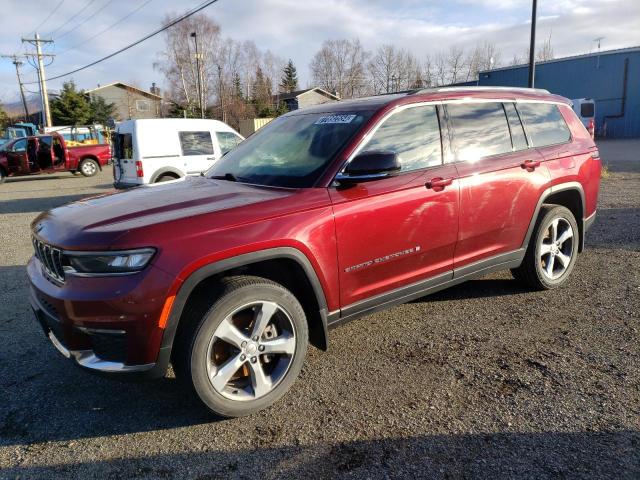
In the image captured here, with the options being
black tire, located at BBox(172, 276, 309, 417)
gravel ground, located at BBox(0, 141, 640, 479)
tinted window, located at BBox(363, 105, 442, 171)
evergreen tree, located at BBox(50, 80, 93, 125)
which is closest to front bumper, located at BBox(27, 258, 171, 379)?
black tire, located at BBox(172, 276, 309, 417)

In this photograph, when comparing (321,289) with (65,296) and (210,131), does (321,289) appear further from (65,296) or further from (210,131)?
(210,131)

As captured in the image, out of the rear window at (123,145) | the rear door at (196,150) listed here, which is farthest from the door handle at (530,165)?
the rear window at (123,145)

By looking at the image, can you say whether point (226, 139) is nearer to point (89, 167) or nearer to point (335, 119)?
point (335, 119)

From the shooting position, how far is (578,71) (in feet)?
110

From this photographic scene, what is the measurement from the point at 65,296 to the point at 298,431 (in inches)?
57.1

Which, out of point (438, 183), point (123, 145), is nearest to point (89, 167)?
point (123, 145)

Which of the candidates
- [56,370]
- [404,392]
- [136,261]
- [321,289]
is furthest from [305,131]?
[56,370]

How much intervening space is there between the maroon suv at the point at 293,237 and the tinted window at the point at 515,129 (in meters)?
0.02

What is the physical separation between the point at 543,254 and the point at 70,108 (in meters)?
52.6

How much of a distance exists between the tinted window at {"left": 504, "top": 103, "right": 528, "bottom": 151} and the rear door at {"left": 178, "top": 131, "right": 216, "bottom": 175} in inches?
308

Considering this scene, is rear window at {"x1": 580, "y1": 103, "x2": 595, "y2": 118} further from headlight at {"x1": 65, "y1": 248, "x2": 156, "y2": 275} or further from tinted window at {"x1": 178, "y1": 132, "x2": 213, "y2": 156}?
headlight at {"x1": 65, "y1": 248, "x2": 156, "y2": 275}

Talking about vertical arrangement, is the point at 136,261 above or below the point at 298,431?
above

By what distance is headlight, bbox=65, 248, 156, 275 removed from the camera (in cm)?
242

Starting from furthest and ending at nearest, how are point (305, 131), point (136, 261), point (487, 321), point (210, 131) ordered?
point (210, 131) < point (487, 321) < point (305, 131) < point (136, 261)
